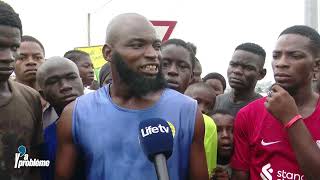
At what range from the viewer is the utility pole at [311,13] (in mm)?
6348

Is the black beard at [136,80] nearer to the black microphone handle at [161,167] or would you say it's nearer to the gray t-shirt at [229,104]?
the black microphone handle at [161,167]

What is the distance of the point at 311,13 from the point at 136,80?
4.09 metres

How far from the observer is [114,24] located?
10.3 feet

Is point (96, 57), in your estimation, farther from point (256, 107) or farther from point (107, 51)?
point (107, 51)

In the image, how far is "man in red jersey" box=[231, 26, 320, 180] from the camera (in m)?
3.14

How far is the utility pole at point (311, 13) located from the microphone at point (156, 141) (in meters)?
4.36

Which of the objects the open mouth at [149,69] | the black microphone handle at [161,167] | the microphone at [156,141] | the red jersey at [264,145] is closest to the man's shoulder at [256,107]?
the red jersey at [264,145]

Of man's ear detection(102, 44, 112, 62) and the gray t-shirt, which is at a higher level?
man's ear detection(102, 44, 112, 62)

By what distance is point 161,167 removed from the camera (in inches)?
87.1

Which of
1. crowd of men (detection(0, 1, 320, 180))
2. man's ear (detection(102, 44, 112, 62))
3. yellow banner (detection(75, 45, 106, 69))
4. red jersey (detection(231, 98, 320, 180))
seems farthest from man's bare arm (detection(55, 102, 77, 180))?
yellow banner (detection(75, 45, 106, 69))

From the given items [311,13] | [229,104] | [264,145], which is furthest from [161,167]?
[311,13]

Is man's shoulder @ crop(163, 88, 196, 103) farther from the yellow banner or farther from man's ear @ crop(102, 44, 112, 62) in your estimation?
the yellow banner

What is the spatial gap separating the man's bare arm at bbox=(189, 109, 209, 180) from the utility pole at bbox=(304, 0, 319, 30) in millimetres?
3892

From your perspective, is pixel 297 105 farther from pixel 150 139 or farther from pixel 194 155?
pixel 150 139
